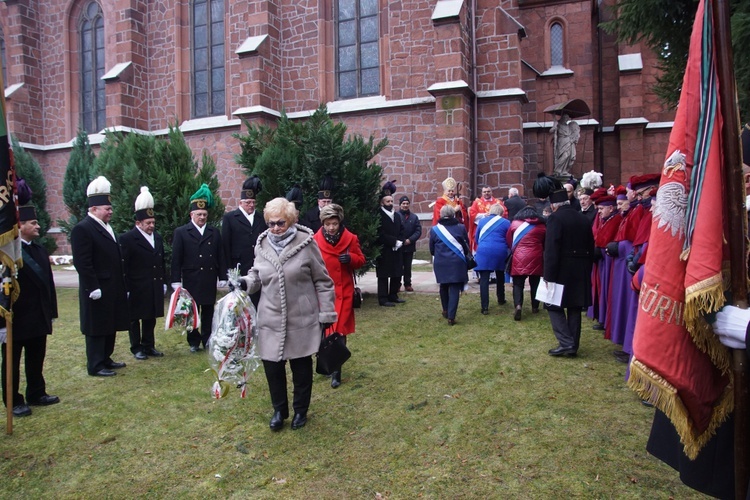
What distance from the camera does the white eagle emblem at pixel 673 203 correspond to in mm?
2148

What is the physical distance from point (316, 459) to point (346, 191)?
5487 millimetres

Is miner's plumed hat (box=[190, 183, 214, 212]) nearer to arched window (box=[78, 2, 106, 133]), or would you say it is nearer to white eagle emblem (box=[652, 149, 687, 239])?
white eagle emblem (box=[652, 149, 687, 239])

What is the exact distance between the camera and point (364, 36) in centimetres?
1689

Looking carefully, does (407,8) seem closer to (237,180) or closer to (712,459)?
(237,180)

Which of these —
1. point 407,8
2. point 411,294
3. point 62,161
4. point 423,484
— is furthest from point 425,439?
point 62,161

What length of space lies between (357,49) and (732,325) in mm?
16359

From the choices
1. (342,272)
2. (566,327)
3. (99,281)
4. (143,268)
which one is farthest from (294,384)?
(566,327)

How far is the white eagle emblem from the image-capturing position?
7.05 ft

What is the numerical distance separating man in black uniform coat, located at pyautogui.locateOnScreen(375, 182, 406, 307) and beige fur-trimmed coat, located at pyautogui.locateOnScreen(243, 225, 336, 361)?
188 inches

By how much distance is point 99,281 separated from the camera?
5.85m

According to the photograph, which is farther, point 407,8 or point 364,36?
point 364,36

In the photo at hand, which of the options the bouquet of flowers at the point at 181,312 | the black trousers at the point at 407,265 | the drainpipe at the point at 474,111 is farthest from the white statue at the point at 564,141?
the bouquet of flowers at the point at 181,312

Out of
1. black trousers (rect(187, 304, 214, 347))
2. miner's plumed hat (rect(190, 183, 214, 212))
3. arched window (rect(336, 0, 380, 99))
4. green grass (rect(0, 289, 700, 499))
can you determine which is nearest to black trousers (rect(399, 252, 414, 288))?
green grass (rect(0, 289, 700, 499))

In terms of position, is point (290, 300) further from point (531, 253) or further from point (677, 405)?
point (531, 253)
